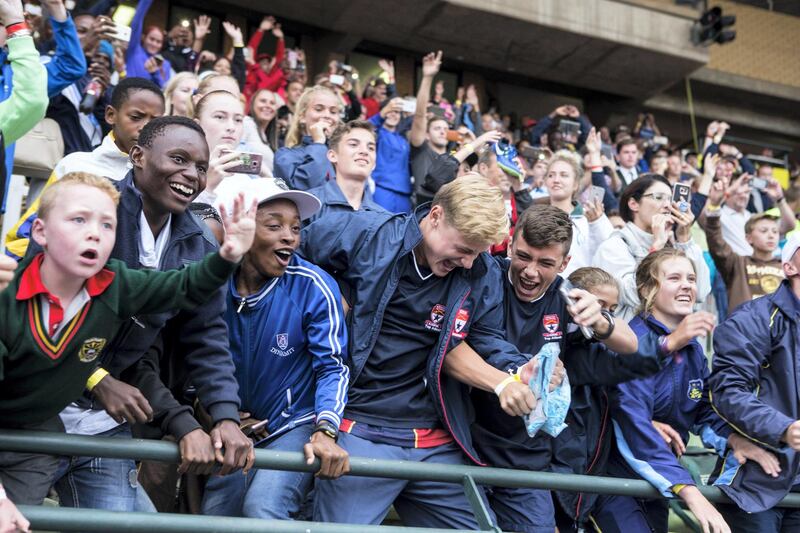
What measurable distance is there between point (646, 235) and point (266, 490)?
140 inches

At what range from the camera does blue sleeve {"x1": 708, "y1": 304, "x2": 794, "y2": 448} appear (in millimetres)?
3670

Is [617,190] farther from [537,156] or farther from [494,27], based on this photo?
[494,27]

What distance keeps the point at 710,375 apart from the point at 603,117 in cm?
1405

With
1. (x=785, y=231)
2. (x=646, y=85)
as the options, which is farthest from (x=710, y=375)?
(x=646, y=85)

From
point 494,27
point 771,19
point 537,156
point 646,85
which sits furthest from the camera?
point 771,19

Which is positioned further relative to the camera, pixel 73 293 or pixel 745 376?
pixel 745 376

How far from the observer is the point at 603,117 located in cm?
1727

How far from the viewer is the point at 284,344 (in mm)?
3342

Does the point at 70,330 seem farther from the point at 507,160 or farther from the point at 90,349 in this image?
the point at 507,160

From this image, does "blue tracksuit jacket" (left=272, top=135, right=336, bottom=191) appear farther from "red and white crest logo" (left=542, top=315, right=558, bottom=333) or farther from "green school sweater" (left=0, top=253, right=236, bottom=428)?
"green school sweater" (left=0, top=253, right=236, bottom=428)

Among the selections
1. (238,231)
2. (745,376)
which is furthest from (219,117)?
(745,376)

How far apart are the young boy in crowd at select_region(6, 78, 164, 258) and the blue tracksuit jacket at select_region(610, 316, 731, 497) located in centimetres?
256

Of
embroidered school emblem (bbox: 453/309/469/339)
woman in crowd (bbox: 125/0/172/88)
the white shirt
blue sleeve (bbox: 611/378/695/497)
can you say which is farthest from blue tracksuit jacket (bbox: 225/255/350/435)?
the white shirt

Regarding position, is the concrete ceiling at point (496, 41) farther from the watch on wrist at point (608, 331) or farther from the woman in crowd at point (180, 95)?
the watch on wrist at point (608, 331)
